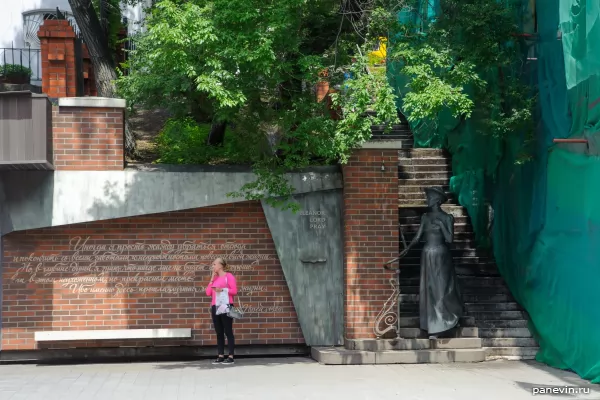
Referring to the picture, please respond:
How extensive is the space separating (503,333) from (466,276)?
1570 mm

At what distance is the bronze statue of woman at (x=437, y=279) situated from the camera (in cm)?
1182

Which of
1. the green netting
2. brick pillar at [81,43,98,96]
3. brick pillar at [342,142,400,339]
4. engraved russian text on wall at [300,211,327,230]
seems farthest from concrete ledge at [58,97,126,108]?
brick pillar at [81,43,98,96]

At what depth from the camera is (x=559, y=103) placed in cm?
1152

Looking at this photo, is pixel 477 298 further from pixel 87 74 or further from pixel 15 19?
pixel 15 19

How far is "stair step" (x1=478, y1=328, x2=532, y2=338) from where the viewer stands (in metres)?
12.4

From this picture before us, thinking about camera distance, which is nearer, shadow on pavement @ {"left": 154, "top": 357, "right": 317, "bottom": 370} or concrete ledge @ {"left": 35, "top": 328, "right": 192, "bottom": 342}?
shadow on pavement @ {"left": 154, "top": 357, "right": 317, "bottom": 370}

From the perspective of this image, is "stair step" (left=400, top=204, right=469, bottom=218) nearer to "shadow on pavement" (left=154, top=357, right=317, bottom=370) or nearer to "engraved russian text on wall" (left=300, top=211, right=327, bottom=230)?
"engraved russian text on wall" (left=300, top=211, right=327, bottom=230)

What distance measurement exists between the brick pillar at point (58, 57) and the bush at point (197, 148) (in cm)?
204

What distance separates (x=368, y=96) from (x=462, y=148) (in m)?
5.17

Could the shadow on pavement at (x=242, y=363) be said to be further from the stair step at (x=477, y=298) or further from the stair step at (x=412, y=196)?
the stair step at (x=412, y=196)

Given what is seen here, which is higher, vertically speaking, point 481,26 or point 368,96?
point 481,26

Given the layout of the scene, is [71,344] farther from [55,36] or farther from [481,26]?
[481,26]

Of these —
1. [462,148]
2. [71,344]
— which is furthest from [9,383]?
[462,148]

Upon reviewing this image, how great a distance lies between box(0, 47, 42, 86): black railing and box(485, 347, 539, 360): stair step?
1039cm
